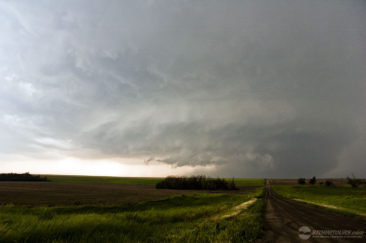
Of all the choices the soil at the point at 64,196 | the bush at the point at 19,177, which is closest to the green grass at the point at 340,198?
the soil at the point at 64,196

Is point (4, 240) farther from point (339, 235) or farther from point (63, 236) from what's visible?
point (339, 235)

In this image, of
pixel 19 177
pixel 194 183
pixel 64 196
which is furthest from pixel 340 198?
pixel 19 177

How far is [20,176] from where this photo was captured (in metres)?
124

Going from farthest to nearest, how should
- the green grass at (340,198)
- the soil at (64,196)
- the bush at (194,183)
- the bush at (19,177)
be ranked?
the bush at (19,177)
the bush at (194,183)
the soil at (64,196)
the green grass at (340,198)

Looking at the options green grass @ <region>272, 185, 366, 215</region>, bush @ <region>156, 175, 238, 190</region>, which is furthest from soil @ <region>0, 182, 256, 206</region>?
bush @ <region>156, 175, 238, 190</region>

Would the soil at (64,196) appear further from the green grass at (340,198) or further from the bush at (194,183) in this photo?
the bush at (194,183)

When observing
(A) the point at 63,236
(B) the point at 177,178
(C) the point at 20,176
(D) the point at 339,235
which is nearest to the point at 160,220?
(A) the point at 63,236

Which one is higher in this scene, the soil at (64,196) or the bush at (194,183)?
the soil at (64,196)

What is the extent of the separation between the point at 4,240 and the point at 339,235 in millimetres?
17434

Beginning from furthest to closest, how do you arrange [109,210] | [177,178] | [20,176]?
[20,176]
[177,178]
[109,210]

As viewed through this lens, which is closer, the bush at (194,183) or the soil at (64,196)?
the soil at (64,196)

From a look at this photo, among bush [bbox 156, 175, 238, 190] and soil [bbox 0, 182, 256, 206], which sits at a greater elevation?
soil [bbox 0, 182, 256, 206]

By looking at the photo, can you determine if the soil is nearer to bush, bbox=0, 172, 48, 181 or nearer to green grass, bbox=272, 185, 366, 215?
green grass, bbox=272, 185, 366, 215

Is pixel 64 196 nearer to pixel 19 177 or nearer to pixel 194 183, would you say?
pixel 194 183
